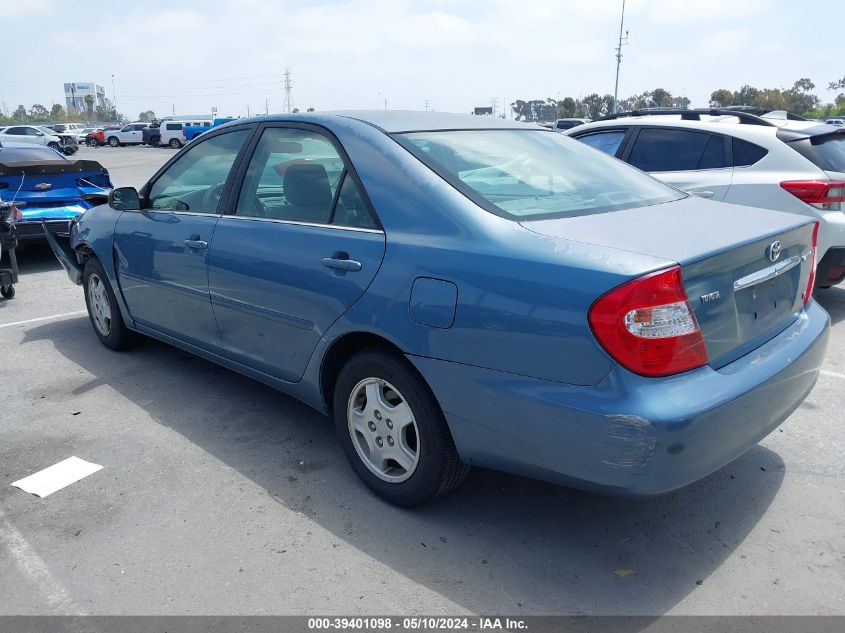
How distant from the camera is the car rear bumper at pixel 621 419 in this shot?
2.30m

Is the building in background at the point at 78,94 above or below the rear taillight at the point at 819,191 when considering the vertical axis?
above

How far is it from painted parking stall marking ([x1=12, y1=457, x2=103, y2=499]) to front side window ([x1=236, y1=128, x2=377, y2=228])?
5.00 feet

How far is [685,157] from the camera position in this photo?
21.0 ft

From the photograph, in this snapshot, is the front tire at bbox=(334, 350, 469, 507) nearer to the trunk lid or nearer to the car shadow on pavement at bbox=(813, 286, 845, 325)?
the trunk lid

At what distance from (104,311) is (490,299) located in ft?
12.3

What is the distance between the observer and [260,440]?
3822 mm

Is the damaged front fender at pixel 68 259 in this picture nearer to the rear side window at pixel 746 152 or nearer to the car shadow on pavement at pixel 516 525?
the car shadow on pavement at pixel 516 525

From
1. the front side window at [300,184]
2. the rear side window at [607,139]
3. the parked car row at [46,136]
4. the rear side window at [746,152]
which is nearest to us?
the front side window at [300,184]

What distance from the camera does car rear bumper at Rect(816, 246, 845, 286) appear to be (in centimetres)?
552

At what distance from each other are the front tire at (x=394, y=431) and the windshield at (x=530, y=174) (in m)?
0.80

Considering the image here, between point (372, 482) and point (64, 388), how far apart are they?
8.39ft

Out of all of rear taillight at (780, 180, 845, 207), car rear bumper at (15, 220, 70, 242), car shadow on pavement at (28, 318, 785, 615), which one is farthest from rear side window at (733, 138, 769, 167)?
car rear bumper at (15, 220, 70, 242)

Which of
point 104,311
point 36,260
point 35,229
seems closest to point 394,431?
point 104,311

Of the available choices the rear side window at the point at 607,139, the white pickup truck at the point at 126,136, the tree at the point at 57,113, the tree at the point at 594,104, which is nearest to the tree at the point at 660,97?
the tree at the point at 594,104
